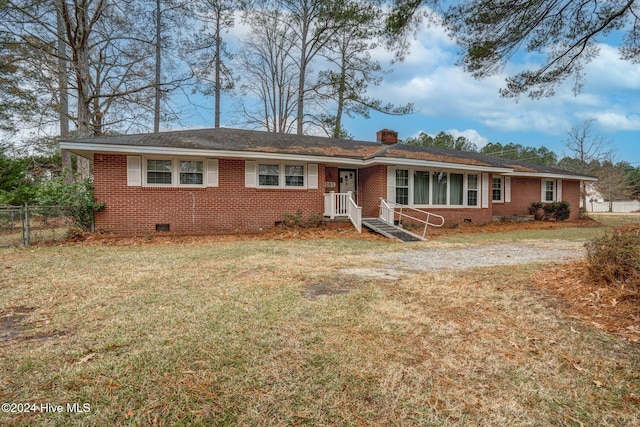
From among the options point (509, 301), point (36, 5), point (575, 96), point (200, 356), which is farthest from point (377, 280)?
point (36, 5)

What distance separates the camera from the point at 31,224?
874 cm

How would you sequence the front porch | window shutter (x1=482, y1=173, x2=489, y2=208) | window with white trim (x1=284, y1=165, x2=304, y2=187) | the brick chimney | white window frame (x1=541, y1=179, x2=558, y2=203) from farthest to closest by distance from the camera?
1. white window frame (x1=541, y1=179, x2=558, y2=203)
2. the brick chimney
3. window shutter (x1=482, y1=173, x2=489, y2=208)
4. window with white trim (x1=284, y1=165, x2=304, y2=187)
5. the front porch

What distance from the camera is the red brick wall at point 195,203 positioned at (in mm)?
10078

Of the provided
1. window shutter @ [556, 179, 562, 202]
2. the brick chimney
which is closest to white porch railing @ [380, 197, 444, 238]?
the brick chimney

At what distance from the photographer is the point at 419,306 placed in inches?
150

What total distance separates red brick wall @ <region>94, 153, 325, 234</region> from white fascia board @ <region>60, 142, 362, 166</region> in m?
0.50

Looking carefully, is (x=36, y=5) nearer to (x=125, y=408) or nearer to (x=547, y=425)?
(x=125, y=408)

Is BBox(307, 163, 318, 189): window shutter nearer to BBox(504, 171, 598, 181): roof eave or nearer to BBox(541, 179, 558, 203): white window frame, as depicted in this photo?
BBox(504, 171, 598, 181): roof eave

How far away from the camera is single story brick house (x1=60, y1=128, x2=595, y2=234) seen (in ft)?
33.3

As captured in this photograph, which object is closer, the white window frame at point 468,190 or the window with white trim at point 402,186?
the window with white trim at point 402,186

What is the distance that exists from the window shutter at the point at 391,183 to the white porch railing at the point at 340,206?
1751mm

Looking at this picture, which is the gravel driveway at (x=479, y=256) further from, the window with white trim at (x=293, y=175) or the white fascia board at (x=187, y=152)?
the window with white trim at (x=293, y=175)

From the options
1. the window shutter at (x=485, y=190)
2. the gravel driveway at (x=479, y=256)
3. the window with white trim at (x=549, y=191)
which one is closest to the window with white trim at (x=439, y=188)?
the window shutter at (x=485, y=190)

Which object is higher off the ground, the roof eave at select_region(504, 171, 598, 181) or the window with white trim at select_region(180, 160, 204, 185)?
the roof eave at select_region(504, 171, 598, 181)
